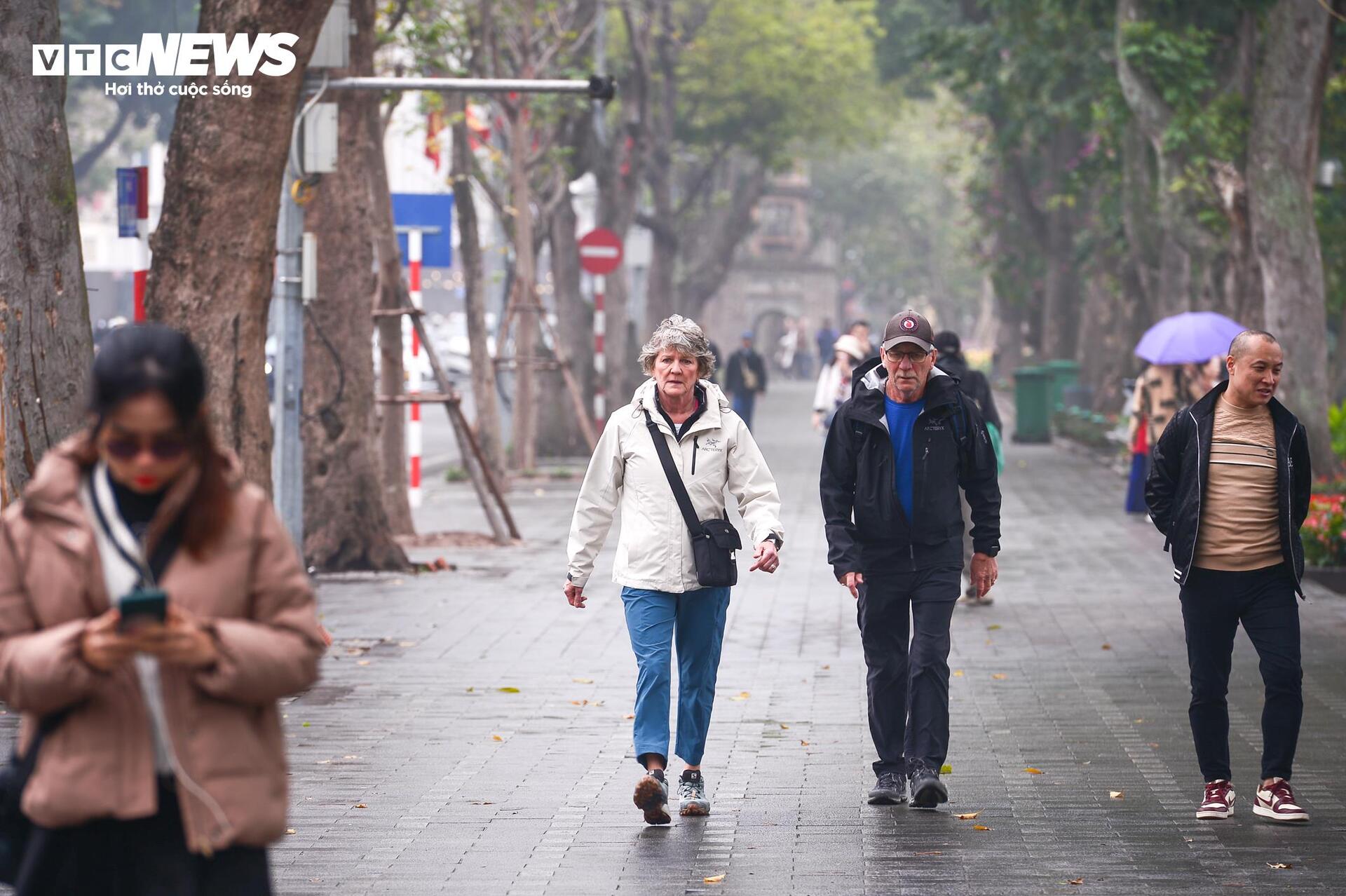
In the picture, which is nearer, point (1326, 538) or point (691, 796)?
point (691, 796)

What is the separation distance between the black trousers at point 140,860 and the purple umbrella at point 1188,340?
46.2 ft

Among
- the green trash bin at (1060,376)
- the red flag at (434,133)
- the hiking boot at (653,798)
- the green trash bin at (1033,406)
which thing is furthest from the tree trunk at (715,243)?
the hiking boot at (653,798)

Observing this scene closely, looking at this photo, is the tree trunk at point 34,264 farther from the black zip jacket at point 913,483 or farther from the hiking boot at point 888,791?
the hiking boot at point 888,791

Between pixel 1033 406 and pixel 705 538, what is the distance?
26548 mm

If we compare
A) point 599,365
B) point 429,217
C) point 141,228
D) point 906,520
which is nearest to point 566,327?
point 599,365

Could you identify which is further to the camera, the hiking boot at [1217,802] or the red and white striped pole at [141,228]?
the red and white striped pole at [141,228]

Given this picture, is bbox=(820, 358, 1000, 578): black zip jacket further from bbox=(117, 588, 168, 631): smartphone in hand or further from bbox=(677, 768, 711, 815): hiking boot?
bbox=(117, 588, 168, 631): smartphone in hand

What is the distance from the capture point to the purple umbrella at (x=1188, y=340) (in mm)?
16766

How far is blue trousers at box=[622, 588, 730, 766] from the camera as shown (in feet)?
22.2

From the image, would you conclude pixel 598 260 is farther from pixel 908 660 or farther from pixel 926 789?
pixel 926 789

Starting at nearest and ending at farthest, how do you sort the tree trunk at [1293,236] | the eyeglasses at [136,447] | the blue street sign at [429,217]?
1. the eyeglasses at [136,447]
2. the blue street sign at [429,217]
3. the tree trunk at [1293,236]

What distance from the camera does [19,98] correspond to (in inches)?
339

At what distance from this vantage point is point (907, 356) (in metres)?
7.06

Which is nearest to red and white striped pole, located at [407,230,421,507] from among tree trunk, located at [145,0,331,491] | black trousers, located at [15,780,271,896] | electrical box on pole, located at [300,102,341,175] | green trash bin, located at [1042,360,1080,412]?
electrical box on pole, located at [300,102,341,175]
